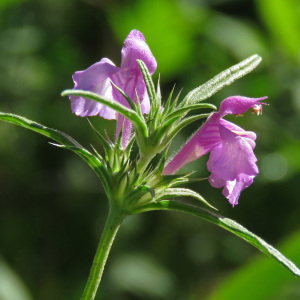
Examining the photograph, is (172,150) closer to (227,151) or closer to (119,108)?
(227,151)

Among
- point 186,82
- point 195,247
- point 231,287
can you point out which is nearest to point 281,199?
point 195,247

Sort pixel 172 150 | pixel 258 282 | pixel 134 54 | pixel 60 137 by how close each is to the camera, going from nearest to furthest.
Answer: pixel 60 137, pixel 134 54, pixel 258 282, pixel 172 150

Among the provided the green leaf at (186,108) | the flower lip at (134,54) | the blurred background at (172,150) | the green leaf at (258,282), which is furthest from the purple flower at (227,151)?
the blurred background at (172,150)

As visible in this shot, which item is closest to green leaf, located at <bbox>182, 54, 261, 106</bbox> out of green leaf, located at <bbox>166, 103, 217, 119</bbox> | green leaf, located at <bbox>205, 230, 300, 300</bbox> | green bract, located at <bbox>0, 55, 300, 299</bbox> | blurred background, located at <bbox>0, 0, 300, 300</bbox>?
green bract, located at <bbox>0, 55, 300, 299</bbox>

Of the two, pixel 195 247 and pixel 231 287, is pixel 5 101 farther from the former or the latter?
pixel 231 287

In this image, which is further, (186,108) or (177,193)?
(177,193)

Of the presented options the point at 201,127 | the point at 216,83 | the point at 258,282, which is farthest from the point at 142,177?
the point at 258,282

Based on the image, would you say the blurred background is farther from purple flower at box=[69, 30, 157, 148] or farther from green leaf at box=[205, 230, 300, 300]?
purple flower at box=[69, 30, 157, 148]
